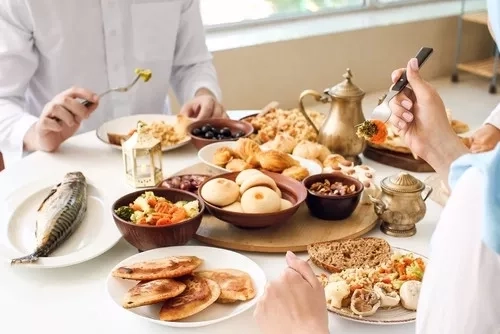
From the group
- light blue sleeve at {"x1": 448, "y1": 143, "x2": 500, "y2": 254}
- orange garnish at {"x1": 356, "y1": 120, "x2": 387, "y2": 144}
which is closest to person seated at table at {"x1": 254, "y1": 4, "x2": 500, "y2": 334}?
light blue sleeve at {"x1": 448, "y1": 143, "x2": 500, "y2": 254}

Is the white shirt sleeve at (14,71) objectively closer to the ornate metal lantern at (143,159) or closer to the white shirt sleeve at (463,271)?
the ornate metal lantern at (143,159)

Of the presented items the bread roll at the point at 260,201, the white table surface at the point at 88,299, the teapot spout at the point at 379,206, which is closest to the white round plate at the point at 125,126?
the white table surface at the point at 88,299

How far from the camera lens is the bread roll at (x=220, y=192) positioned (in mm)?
1301

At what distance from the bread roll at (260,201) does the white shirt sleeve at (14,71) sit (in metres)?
0.82

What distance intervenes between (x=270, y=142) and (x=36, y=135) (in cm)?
61

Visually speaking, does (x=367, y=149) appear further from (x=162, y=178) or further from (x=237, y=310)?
(x=237, y=310)

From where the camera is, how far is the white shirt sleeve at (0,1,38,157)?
1.87 metres

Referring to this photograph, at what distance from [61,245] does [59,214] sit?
0.06 m

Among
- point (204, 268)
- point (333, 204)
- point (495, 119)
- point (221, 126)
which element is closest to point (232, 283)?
point (204, 268)

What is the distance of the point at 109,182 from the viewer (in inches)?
61.9

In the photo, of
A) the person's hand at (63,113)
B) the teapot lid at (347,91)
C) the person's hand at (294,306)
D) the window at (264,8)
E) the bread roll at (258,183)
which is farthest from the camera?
the window at (264,8)

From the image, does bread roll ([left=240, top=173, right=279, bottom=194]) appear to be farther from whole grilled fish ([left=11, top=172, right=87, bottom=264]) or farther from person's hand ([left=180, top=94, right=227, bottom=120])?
person's hand ([left=180, top=94, right=227, bottom=120])

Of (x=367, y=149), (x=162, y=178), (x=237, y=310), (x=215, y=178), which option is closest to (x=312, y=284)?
(x=237, y=310)

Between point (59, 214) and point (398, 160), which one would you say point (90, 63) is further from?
point (398, 160)
